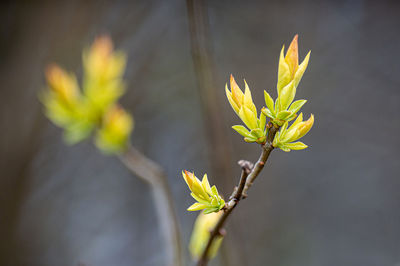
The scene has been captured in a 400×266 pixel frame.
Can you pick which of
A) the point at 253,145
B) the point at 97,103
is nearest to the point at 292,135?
the point at 97,103

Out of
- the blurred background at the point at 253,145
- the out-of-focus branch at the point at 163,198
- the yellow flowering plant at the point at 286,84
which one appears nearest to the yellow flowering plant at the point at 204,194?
the yellow flowering plant at the point at 286,84

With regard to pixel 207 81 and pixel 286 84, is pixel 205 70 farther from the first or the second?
pixel 286 84

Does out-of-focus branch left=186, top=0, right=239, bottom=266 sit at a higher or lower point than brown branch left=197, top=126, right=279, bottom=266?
higher

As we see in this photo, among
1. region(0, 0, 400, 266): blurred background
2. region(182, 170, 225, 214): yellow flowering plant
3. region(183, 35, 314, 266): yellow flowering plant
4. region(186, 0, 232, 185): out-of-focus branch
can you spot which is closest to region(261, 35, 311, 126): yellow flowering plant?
region(183, 35, 314, 266): yellow flowering plant

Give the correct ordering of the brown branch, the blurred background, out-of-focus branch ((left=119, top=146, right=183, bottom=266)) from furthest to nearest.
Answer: the blurred background → out-of-focus branch ((left=119, top=146, right=183, bottom=266)) → the brown branch

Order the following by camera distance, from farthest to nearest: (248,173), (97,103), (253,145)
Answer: (253,145) → (97,103) → (248,173)

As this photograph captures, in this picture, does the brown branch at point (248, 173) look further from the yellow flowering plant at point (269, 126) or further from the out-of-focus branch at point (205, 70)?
the out-of-focus branch at point (205, 70)

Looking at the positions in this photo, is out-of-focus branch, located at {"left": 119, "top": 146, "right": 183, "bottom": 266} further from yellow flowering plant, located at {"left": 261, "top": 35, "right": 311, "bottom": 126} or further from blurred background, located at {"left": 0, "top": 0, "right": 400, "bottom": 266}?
blurred background, located at {"left": 0, "top": 0, "right": 400, "bottom": 266}

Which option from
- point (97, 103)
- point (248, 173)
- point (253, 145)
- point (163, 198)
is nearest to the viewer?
A: point (248, 173)
